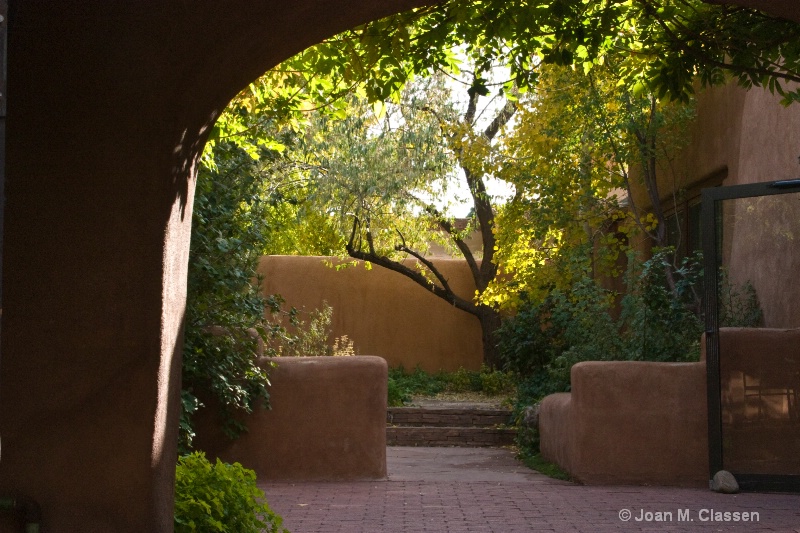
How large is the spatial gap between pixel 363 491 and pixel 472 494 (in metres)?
0.97

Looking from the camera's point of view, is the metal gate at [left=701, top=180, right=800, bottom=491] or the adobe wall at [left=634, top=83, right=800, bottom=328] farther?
the adobe wall at [left=634, top=83, right=800, bottom=328]

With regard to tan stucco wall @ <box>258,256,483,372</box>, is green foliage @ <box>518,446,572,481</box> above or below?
below

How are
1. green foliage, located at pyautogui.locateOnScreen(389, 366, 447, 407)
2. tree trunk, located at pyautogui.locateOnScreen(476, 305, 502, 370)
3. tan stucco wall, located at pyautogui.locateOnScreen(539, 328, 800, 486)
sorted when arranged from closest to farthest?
tan stucco wall, located at pyautogui.locateOnScreen(539, 328, 800, 486), green foliage, located at pyautogui.locateOnScreen(389, 366, 447, 407), tree trunk, located at pyautogui.locateOnScreen(476, 305, 502, 370)

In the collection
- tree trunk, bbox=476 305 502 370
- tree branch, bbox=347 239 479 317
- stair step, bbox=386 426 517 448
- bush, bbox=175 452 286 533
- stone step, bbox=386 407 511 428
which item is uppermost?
tree branch, bbox=347 239 479 317

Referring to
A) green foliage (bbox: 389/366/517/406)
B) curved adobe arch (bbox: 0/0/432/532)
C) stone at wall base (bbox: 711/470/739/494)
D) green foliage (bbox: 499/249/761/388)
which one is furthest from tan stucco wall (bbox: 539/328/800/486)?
green foliage (bbox: 389/366/517/406)

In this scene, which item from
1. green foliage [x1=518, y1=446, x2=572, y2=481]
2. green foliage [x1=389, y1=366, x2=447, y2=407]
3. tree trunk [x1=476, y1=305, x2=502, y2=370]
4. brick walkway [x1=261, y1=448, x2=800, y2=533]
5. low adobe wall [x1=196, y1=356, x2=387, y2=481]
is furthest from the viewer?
tree trunk [x1=476, y1=305, x2=502, y2=370]

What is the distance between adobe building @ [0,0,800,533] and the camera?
11.5 feet

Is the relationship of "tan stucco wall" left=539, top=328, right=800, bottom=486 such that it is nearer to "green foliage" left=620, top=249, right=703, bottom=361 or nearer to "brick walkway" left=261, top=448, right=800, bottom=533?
"brick walkway" left=261, top=448, right=800, bottom=533

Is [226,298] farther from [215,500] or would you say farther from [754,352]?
[754,352]

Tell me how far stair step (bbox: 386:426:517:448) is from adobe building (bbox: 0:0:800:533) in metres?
9.36

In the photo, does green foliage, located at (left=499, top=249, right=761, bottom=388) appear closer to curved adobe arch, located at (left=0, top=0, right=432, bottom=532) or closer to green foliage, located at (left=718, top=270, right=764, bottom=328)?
green foliage, located at (left=718, top=270, right=764, bottom=328)

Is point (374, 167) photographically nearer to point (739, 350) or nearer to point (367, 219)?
point (367, 219)

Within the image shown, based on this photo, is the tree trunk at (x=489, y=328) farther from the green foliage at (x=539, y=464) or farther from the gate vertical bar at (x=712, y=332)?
the gate vertical bar at (x=712, y=332)

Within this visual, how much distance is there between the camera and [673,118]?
37.9ft
